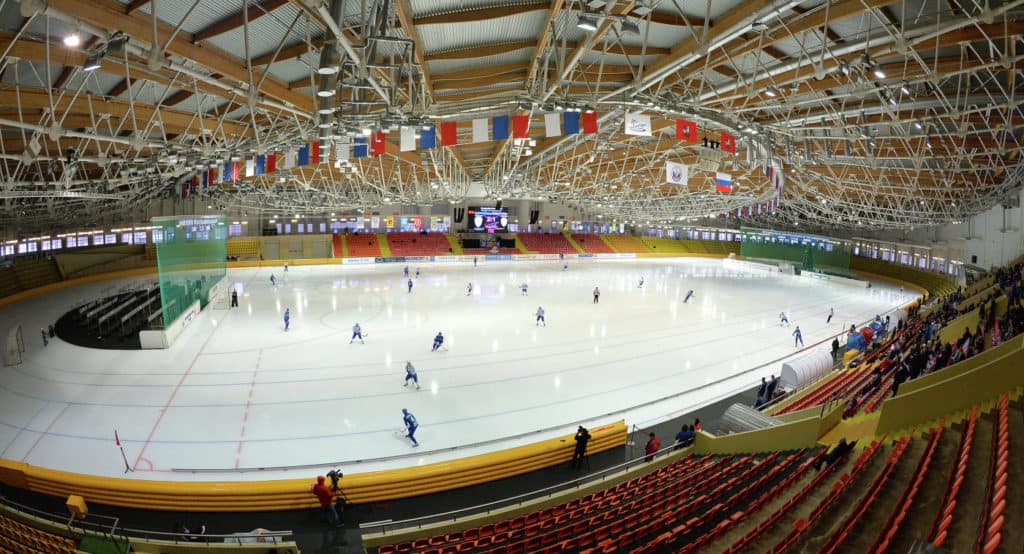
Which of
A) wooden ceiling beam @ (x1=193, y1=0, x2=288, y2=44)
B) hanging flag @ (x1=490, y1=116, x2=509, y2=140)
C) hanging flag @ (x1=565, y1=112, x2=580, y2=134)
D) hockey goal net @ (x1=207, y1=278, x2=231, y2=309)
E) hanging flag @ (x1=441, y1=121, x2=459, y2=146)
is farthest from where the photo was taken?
hockey goal net @ (x1=207, y1=278, x2=231, y2=309)

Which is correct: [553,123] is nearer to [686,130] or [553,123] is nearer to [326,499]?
[686,130]

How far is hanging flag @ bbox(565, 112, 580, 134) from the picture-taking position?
1452 centimetres

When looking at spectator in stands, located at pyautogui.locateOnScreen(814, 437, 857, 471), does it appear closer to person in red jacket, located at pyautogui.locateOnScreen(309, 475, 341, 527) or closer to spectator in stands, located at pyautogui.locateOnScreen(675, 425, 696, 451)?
spectator in stands, located at pyautogui.locateOnScreen(675, 425, 696, 451)

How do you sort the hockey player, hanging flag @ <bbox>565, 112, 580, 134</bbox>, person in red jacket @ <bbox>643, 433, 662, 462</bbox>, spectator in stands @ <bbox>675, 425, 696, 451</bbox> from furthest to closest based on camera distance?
the hockey player → hanging flag @ <bbox>565, 112, 580, 134</bbox> → spectator in stands @ <bbox>675, 425, 696, 451</bbox> → person in red jacket @ <bbox>643, 433, 662, 462</bbox>

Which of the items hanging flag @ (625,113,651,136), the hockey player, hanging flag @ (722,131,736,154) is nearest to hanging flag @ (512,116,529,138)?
hanging flag @ (625,113,651,136)

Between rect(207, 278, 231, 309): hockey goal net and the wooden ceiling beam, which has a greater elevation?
the wooden ceiling beam

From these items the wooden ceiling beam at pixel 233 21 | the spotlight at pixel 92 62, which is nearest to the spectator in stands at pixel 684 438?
the wooden ceiling beam at pixel 233 21

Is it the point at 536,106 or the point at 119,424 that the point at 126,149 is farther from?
the point at 536,106

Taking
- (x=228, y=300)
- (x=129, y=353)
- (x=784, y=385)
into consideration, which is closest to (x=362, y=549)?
(x=784, y=385)

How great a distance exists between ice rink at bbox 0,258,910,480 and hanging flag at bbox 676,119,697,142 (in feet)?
25.9

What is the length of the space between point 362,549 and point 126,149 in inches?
959

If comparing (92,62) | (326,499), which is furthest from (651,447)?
(92,62)

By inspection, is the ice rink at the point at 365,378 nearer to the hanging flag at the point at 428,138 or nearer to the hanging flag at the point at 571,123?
the hanging flag at the point at 428,138

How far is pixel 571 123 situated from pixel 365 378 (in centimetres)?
1068
